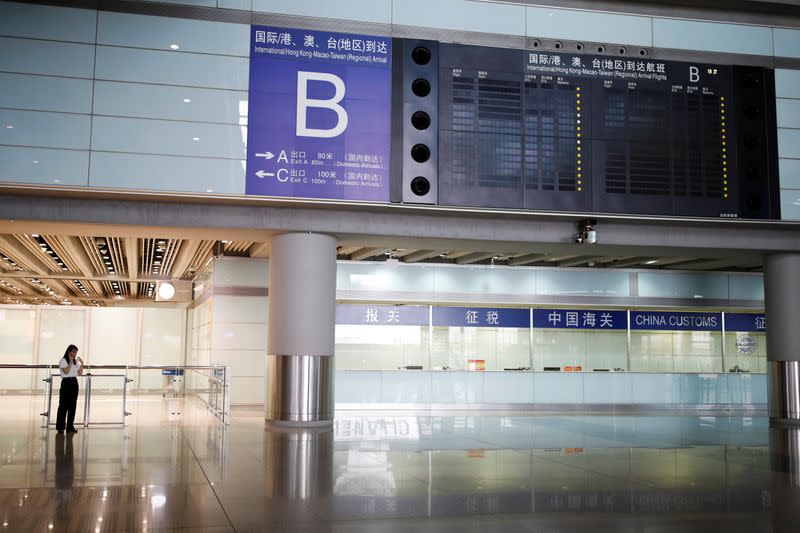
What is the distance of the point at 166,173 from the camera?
40.6 feet

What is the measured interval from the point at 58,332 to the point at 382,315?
51.9ft

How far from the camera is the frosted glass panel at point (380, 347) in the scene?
1920cm

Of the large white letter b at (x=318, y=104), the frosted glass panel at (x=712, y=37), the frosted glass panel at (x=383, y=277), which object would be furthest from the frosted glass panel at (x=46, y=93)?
the frosted glass panel at (x=712, y=37)

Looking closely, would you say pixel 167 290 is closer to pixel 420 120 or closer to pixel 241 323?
pixel 241 323

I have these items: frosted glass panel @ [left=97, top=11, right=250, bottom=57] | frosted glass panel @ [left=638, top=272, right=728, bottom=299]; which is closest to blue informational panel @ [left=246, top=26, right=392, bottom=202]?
frosted glass panel @ [left=97, top=11, right=250, bottom=57]

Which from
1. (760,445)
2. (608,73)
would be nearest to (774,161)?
(608,73)

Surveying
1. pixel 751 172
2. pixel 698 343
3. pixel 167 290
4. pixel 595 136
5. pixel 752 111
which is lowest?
pixel 698 343

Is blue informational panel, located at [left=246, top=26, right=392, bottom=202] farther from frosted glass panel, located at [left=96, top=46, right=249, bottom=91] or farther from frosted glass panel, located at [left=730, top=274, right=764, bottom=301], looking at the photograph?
frosted glass panel, located at [left=730, top=274, right=764, bottom=301]

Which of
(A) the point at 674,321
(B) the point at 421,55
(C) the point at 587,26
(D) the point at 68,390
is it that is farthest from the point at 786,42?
(D) the point at 68,390

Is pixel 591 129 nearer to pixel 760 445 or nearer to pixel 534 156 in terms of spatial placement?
pixel 534 156

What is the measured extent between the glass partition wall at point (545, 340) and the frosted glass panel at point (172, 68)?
778 cm

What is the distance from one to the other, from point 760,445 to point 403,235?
6486mm

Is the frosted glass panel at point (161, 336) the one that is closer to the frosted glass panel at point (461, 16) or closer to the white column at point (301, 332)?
the white column at point (301, 332)

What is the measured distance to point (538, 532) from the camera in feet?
17.0
